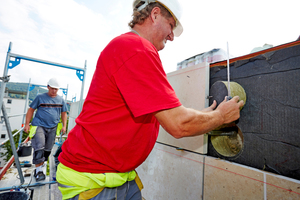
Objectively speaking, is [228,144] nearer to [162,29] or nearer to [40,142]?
[162,29]

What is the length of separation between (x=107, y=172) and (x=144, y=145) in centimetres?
29

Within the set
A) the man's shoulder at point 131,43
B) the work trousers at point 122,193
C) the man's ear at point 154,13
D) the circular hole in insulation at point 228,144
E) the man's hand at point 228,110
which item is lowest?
the work trousers at point 122,193

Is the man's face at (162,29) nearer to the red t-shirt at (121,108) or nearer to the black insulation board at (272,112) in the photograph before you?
the red t-shirt at (121,108)

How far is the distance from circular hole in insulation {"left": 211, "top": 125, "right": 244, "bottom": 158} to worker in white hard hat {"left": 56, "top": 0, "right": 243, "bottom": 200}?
2.16 feet

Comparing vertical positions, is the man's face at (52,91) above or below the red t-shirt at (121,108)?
above

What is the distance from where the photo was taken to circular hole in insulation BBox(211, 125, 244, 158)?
5.45 feet

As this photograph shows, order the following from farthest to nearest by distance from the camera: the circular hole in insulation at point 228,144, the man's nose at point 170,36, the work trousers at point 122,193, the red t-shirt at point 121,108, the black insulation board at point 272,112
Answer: the circular hole in insulation at point 228,144, the man's nose at point 170,36, the black insulation board at point 272,112, the work trousers at point 122,193, the red t-shirt at point 121,108

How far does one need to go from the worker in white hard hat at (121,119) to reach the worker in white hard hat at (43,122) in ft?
11.1

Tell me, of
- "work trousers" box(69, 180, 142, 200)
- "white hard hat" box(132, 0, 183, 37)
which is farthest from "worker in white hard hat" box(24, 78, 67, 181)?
"white hard hat" box(132, 0, 183, 37)

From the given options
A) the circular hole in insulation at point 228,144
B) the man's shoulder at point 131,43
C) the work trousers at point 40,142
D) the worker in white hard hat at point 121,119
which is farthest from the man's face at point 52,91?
the circular hole in insulation at point 228,144

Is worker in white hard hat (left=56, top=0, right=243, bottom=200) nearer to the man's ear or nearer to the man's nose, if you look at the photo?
the man's ear

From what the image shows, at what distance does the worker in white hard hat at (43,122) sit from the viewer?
145 inches

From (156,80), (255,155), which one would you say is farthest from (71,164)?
(255,155)

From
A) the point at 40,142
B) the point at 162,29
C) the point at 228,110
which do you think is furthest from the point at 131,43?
the point at 40,142
